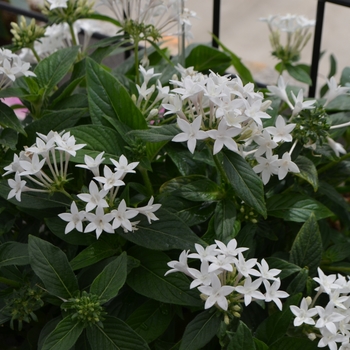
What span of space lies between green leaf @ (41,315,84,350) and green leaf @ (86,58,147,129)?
0.37 metres

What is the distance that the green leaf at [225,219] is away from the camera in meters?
0.94

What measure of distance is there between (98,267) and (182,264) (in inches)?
6.9

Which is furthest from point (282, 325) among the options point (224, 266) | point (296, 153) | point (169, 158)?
point (169, 158)

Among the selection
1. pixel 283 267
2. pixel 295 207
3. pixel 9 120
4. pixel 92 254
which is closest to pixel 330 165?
pixel 295 207

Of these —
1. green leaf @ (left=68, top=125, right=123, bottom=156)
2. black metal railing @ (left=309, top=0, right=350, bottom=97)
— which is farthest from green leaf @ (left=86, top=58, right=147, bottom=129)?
black metal railing @ (left=309, top=0, right=350, bottom=97)

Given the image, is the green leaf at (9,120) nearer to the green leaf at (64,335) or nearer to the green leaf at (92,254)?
the green leaf at (92,254)

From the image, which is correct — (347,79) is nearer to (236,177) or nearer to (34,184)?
(236,177)

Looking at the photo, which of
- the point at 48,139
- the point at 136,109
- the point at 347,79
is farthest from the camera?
the point at 347,79

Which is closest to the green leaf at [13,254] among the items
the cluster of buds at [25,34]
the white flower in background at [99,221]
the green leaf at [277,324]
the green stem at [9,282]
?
the green stem at [9,282]

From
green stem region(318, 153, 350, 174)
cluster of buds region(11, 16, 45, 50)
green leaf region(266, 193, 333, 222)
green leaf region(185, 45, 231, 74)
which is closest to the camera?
green leaf region(266, 193, 333, 222)

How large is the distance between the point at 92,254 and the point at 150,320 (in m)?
0.15

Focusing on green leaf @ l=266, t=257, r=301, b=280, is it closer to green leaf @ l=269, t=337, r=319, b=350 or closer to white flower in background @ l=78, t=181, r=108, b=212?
green leaf @ l=269, t=337, r=319, b=350

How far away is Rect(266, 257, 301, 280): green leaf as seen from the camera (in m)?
0.93

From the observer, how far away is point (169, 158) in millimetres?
1136
